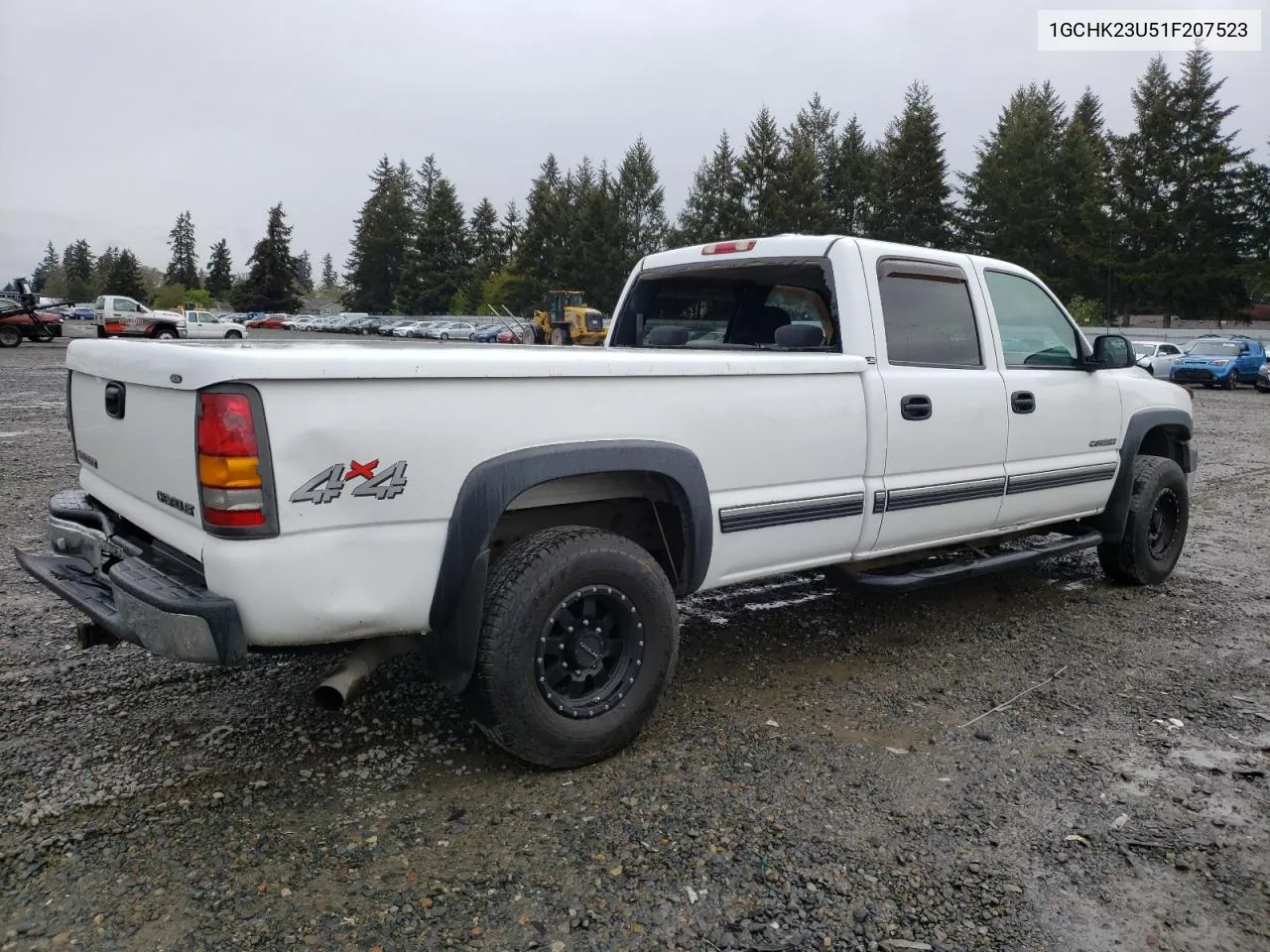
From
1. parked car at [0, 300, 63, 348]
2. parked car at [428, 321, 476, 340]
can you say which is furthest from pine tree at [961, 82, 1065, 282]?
parked car at [0, 300, 63, 348]

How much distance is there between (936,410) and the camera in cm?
426

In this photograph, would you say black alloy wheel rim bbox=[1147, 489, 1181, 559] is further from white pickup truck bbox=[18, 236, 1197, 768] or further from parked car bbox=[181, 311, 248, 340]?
parked car bbox=[181, 311, 248, 340]

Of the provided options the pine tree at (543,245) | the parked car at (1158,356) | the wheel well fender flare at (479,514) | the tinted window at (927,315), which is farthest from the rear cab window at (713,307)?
the pine tree at (543,245)

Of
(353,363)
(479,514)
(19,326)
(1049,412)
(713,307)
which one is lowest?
(479,514)

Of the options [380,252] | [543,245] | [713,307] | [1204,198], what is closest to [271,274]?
[380,252]

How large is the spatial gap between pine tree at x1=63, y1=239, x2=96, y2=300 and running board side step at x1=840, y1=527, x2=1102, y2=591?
412 ft

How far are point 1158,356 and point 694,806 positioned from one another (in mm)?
31829

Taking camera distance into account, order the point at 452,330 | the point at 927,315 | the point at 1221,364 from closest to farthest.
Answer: the point at 927,315 < the point at 1221,364 < the point at 452,330

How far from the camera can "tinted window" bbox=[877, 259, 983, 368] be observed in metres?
4.32

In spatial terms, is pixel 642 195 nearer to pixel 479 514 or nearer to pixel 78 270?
pixel 479 514

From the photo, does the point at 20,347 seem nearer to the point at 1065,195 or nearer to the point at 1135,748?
the point at 1135,748

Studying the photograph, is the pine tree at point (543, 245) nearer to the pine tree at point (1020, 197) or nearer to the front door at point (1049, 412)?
the pine tree at point (1020, 197)

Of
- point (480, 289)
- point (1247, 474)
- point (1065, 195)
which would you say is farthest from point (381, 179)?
point (1247, 474)

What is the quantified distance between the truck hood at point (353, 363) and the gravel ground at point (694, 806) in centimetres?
132
